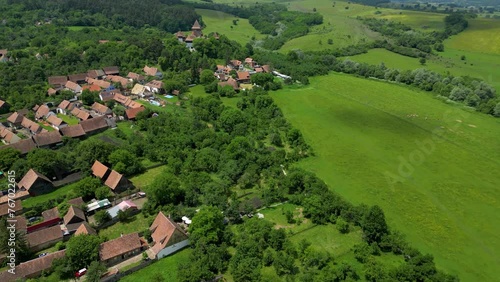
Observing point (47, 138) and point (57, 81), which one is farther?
point (57, 81)

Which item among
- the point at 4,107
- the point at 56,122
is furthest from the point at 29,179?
the point at 4,107

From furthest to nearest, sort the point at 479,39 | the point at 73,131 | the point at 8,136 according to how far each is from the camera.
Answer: the point at 479,39
the point at 73,131
the point at 8,136

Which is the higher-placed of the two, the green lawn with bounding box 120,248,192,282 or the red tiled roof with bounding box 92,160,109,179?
the red tiled roof with bounding box 92,160,109,179

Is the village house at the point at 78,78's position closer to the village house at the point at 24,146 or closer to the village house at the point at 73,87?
the village house at the point at 73,87

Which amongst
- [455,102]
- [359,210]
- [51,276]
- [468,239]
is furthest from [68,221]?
[455,102]

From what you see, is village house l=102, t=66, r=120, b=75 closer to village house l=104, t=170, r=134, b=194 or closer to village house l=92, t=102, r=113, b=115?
village house l=92, t=102, r=113, b=115

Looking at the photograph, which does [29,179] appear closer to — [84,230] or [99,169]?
[99,169]

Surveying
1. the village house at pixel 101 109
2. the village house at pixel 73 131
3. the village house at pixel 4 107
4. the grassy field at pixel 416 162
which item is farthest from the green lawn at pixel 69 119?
the grassy field at pixel 416 162

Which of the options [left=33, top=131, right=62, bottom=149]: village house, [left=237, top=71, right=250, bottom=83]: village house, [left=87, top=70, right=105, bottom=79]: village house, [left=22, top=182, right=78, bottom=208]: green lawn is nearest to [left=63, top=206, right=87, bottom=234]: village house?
[left=22, top=182, right=78, bottom=208]: green lawn
